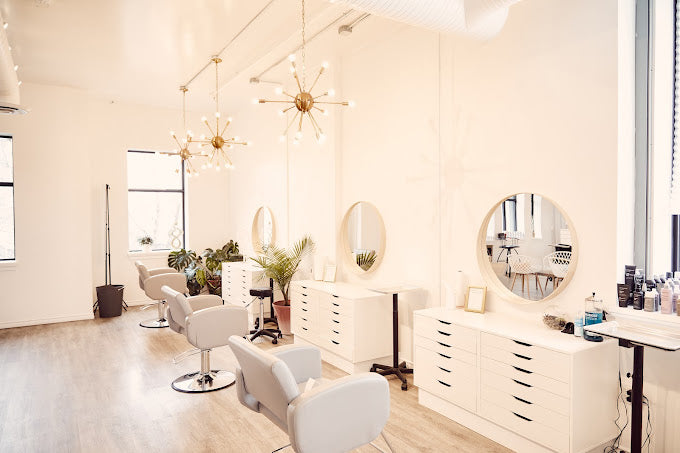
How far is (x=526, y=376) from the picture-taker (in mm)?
Answer: 2820

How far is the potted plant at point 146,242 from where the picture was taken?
7.91 m

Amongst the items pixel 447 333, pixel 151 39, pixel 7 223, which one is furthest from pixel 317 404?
pixel 7 223

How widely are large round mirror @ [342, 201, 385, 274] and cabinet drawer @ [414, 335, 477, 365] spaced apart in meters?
1.35

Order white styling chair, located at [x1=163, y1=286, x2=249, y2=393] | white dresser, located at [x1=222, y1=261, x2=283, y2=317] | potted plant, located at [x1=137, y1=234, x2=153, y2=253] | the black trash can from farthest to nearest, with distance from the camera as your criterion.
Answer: potted plant, located at [x1=137, y1=234, x2=153, y2=253], the black trash can, white dresser, located at [x1=222, y1=261, x2=283, y2=317], white styling chair, located at [x1=163, y1=286, x2=249, y2=393]

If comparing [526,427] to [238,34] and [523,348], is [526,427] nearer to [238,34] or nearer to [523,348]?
[523,348]

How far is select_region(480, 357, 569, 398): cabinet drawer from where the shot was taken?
2.64 m

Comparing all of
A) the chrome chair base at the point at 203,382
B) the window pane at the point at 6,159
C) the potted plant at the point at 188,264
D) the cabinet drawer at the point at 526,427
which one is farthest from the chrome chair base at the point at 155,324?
the cabinet drawer at the point at 526,427

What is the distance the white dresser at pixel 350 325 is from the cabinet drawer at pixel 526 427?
142cm

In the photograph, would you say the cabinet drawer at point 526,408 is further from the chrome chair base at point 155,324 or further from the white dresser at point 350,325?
the chrome chair base at point 155,324

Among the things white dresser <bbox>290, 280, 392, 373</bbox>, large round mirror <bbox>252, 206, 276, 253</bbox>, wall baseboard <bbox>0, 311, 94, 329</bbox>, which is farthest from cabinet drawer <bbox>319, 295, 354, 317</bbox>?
wall baseboard <bbox>0, 311, 94, 329</bbox>

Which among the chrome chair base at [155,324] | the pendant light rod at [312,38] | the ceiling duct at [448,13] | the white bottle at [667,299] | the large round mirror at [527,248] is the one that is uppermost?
the pendant light rod at [312,38]

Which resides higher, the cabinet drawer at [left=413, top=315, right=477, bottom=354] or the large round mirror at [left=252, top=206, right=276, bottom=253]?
the large round mirror at [left=252, top=206, right=276, bottom=253]

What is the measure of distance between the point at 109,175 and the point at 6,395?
14.3 ft

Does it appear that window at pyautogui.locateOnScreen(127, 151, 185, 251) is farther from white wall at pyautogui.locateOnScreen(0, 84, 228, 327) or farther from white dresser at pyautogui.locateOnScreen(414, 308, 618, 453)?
white dresser at pyautogui.locateOnScreen(414, 308, 618, 453)
